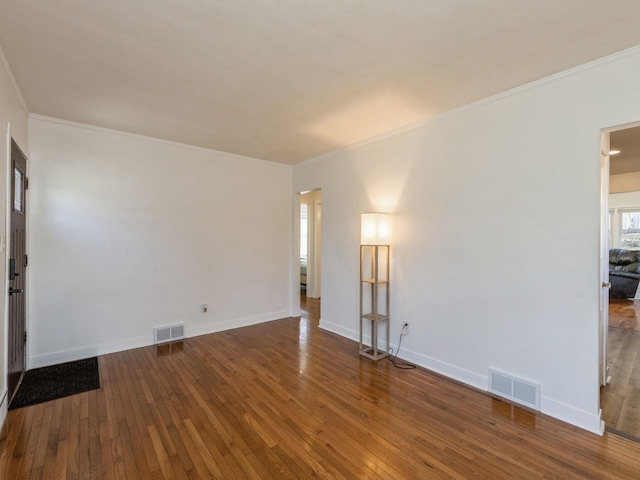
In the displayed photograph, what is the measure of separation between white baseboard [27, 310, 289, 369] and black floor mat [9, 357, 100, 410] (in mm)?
83

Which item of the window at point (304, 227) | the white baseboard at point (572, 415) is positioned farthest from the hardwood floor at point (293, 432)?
the window at point (304, 227)

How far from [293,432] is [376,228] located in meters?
2.17

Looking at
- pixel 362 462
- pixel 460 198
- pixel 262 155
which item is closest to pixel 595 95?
pixel 460 198

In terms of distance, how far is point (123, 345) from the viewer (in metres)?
3.67

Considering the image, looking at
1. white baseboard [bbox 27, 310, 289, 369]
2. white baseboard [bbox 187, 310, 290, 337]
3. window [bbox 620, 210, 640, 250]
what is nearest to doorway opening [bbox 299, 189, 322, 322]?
white baseboard [bbox 187, 310, 290, 337]

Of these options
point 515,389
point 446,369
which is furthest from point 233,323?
point 515,389

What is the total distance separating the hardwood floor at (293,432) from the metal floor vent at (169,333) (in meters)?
0.68

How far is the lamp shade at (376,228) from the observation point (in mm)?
3477

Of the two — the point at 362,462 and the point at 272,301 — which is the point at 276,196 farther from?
the point at 362,462

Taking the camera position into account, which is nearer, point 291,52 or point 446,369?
point 291,52

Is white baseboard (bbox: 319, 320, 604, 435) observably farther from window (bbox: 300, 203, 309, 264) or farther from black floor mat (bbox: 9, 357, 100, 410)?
window (bbox: 300, 203, 309, 264)

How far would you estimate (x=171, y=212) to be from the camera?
4023mm

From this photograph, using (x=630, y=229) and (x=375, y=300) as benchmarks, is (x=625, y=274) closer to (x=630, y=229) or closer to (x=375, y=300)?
(x=630, y=229)

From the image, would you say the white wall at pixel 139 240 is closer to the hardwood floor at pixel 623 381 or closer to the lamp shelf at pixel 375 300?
the lamp shelf at pixel 375 300
